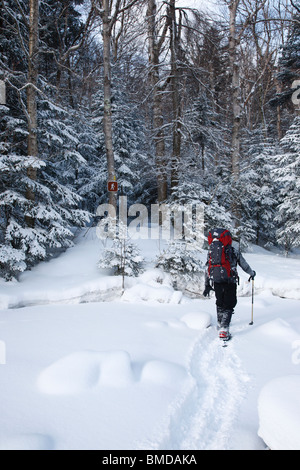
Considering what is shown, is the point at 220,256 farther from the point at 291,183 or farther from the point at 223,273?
the point at 291,183

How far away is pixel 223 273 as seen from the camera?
471 centimetres

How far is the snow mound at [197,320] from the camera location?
196 inches

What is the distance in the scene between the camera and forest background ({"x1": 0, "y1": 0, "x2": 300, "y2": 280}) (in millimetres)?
8023

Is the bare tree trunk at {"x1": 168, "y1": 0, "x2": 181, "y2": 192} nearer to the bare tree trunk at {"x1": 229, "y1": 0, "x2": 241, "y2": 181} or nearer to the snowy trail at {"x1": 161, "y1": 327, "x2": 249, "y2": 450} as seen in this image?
the bare tree trunk at {"x1": 229, "y1": 0, "x2": 241, "y2": 181}

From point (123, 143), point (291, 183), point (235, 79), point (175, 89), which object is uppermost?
point (235, 79)

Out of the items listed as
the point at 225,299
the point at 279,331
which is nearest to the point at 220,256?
the point at 225,299

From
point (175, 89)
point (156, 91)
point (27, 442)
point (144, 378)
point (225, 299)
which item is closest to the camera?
point (27, 442)

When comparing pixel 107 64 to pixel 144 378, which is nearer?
pixel 144 378

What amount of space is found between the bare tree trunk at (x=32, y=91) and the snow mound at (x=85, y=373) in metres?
6.00

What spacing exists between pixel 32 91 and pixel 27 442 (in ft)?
28.6

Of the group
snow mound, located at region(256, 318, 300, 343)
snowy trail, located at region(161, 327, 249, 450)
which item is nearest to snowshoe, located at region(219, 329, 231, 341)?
snowy trail, located at region(161, 327, 249, 450)

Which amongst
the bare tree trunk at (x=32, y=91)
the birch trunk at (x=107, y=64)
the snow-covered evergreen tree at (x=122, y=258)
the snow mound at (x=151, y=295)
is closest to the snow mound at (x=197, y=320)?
the snow mound at (x=151, y=295)

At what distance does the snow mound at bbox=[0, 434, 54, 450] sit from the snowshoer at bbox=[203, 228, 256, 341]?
324cm

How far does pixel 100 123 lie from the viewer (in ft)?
48.5
